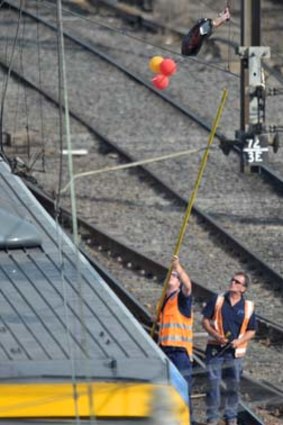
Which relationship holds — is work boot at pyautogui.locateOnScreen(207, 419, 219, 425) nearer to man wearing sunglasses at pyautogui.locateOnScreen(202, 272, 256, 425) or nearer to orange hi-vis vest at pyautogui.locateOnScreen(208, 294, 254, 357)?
man wearing sunglasses at pyautogui.locateOnScreen(202, 272, 256, 425)

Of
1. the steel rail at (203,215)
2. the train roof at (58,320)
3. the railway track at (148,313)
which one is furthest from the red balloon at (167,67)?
the train roof at (58,320)

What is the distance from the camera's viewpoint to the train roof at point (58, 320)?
7691 millimetres

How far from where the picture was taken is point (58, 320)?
840 cm

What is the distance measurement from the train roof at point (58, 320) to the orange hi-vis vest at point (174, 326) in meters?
2.36

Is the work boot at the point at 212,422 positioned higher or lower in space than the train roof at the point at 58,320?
lower

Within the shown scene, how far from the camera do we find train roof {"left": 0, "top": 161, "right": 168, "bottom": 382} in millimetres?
7691

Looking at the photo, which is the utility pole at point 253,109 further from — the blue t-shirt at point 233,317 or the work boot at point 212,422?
the work boot at point 212,422

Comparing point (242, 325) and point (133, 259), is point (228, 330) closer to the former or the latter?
point (242, 325)

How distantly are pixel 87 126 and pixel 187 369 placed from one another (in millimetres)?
10718

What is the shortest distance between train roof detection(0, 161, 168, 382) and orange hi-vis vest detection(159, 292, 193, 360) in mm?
2364

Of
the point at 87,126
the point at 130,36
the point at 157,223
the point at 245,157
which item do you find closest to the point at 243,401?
the point at 245,157

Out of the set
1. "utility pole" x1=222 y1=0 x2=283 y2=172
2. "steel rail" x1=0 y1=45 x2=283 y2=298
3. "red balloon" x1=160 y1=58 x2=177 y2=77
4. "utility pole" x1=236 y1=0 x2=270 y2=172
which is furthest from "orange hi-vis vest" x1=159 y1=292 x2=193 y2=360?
"steel rail" x1=0 y1=45 x2=283 y2=298

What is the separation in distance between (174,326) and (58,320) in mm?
3762

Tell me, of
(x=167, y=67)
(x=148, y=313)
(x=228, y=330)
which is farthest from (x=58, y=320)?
(x=167, y=67)
